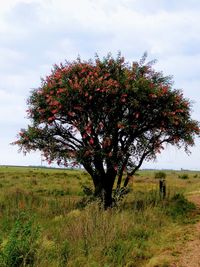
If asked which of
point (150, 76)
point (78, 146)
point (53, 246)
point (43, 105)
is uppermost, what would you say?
point (150, 76)

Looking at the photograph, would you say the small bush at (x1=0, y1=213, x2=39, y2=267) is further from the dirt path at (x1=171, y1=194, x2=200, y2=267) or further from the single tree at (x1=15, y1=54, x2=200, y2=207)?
the single tree at (x1=15, y1=54, x2=200, y2=207)

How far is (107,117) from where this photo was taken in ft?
56.4

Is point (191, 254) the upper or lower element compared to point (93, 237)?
lower

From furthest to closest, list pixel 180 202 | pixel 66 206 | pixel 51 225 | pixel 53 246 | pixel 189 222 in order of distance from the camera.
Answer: pixel 180 202
pixel 66 206
pixel 189 222
pixel 51 225
pixel 53 246

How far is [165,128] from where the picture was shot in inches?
690

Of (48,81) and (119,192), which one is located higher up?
(48,81)

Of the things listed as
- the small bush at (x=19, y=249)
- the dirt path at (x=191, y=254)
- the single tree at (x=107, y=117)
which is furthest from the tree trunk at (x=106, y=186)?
the small bush at (x=19, y=249)

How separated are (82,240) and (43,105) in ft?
29.0

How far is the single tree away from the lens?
16.7 meters

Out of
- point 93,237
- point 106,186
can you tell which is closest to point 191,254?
point 93,237

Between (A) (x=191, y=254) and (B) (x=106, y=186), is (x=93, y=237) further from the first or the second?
(B) (x=106, y=186)

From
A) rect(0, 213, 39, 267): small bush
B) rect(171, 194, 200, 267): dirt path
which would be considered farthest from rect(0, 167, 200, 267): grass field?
rect(171, 194, 200, 267): dirt path

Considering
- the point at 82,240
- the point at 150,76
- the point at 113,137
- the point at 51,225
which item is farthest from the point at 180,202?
the point at 82,240

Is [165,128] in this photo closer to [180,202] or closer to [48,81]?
[180,202]
